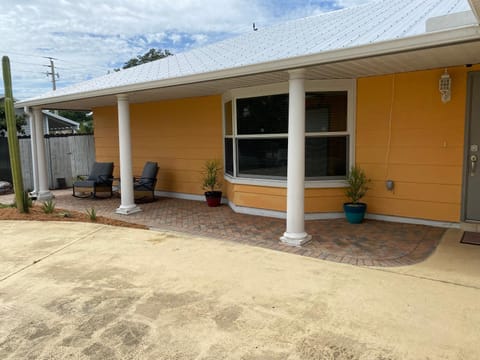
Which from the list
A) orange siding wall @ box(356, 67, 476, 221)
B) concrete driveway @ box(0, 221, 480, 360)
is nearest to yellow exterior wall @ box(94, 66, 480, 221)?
orange siding wall @ box(356, 67, 476, 221)

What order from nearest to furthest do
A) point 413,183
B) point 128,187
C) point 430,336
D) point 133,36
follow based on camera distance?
point 430,336 < point 413,183 < point 128,187 < point 133,36

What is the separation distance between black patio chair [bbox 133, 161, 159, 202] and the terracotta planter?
1.58 m

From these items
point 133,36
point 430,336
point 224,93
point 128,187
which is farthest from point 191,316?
point 133,36

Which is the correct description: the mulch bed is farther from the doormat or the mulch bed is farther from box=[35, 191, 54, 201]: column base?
the doormat

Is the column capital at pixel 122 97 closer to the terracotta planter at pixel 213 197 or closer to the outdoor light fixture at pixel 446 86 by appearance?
the terracotta planter at pixel 213 197

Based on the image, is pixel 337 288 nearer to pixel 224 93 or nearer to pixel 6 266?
pixel 6 266

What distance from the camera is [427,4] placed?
5.16 metres

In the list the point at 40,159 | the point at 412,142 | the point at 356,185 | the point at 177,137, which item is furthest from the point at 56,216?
the point at 412,142

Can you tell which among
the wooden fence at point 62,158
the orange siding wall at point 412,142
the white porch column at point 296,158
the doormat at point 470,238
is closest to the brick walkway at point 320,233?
the white porch column at point 296,158

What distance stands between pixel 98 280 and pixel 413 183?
494 cm

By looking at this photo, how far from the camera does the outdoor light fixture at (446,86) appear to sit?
5344 mm

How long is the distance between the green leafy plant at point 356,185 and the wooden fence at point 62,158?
30.1ft

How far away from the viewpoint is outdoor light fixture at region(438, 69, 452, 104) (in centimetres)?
534

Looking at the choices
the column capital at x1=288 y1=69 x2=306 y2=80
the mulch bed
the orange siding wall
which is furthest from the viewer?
the mulch bed
